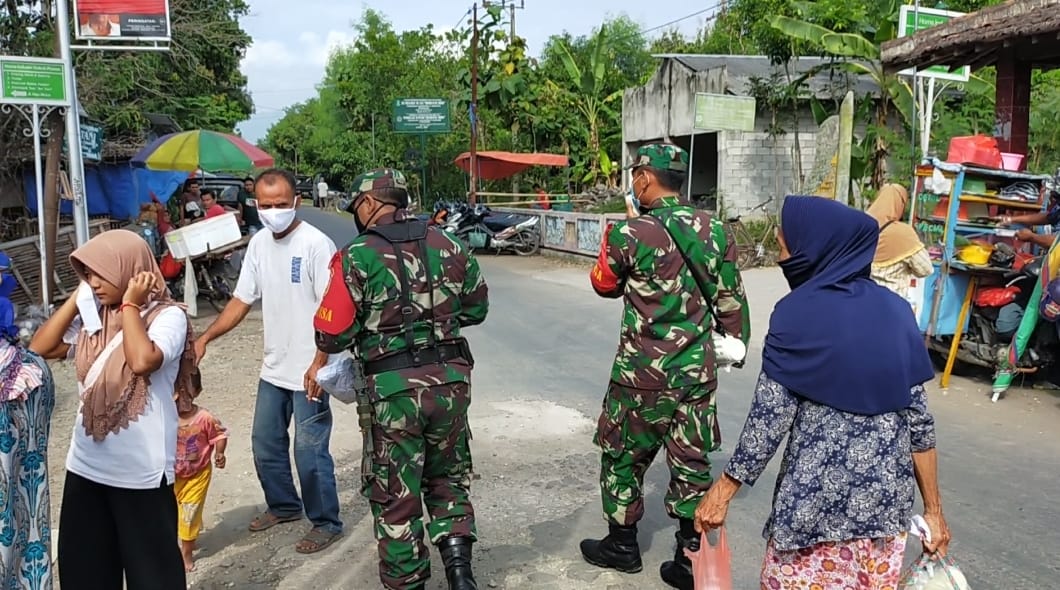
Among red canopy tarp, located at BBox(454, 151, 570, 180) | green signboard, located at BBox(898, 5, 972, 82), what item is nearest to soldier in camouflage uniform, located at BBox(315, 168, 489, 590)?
green signboard, located at BBox(898, 5, 972, 82)

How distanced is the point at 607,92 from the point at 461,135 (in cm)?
815

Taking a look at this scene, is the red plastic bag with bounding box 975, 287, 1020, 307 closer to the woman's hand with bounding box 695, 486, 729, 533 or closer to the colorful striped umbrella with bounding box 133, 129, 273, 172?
the woman's hand with bounding box 695, 486, 729, 533

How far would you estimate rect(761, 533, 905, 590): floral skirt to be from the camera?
2.30 m

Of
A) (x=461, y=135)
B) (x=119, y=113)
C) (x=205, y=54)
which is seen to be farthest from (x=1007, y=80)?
(x=461, y=135)

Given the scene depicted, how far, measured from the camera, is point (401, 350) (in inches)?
118

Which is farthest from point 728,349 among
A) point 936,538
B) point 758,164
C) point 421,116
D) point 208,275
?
point 421,116

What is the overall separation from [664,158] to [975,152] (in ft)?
19.4

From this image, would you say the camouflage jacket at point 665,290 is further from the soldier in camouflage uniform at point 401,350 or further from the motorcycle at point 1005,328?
the motorcycle at point 1005,328

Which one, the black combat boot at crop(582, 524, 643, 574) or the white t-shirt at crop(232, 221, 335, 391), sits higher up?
the white t-shirt at crop(232, 221, 335, 391)

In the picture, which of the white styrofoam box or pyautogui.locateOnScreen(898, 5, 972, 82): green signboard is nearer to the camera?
the white styrofoam box

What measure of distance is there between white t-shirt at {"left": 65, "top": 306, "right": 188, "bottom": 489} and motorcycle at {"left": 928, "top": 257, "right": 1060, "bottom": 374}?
19.5 ft

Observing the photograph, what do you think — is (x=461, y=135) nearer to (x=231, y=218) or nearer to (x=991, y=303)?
(x=231, y=218)

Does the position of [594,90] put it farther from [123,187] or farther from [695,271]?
[695,271]

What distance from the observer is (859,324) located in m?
2.18
